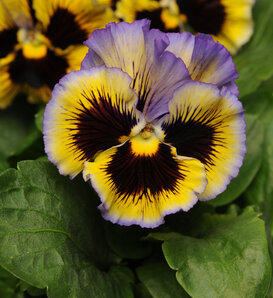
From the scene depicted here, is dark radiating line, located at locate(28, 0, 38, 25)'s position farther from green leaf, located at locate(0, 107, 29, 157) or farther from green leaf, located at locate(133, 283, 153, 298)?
green leaf, located at locate(133, 283, 153, 298)

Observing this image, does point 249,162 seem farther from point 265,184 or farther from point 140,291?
point 140,291

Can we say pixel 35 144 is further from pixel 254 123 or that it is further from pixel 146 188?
pixel 254 123

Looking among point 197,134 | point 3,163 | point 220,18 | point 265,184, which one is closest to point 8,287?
point 3,163

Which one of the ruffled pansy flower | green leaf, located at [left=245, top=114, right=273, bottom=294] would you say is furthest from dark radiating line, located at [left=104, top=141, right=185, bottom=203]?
the ruffled pansy flower

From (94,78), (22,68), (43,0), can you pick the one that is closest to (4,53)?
(22,68)

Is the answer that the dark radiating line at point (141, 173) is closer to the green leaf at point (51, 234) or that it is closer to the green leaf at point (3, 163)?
the green leaf at point (51, 234)

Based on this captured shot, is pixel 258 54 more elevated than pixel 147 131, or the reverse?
pixel 147 131
